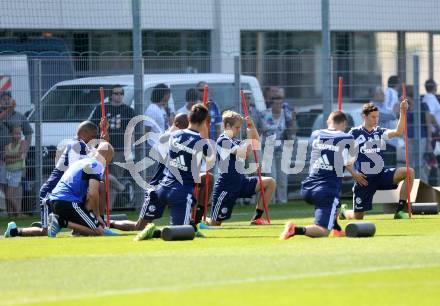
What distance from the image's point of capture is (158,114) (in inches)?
848

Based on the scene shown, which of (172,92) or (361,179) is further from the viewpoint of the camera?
(172,92)

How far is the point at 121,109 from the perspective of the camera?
21391mm

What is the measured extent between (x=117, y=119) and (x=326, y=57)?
4.08m

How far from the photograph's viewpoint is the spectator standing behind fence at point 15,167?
814 inches

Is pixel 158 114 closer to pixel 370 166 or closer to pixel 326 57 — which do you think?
pixel 326 57

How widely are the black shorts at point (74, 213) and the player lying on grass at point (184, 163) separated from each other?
100 cm

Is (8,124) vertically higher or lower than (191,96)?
lower

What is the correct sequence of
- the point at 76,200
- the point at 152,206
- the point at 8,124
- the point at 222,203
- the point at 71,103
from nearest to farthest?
the point at 76,200, the point at 152,206, the point at 222,203, the point at 8,124, the point at 71,103

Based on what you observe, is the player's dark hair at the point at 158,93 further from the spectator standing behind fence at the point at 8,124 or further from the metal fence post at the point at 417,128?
the metal fence post at the point at 417,128

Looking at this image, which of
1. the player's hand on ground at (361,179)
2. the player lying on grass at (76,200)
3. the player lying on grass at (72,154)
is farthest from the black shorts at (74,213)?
the player's hand on ground at (361,179)

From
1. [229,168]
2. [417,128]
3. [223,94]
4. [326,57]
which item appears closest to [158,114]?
[223,94]

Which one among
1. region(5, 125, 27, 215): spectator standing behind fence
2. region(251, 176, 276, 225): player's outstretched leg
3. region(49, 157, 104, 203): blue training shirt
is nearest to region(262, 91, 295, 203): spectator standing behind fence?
region(251, 176, 276, 225): player's outstretched leg

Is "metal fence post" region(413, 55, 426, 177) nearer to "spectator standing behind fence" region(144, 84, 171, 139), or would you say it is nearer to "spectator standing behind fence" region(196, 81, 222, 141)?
"spectator standing behind fence" region(196, 81, 222, 141)

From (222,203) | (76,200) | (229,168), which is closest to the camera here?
(76,200)
